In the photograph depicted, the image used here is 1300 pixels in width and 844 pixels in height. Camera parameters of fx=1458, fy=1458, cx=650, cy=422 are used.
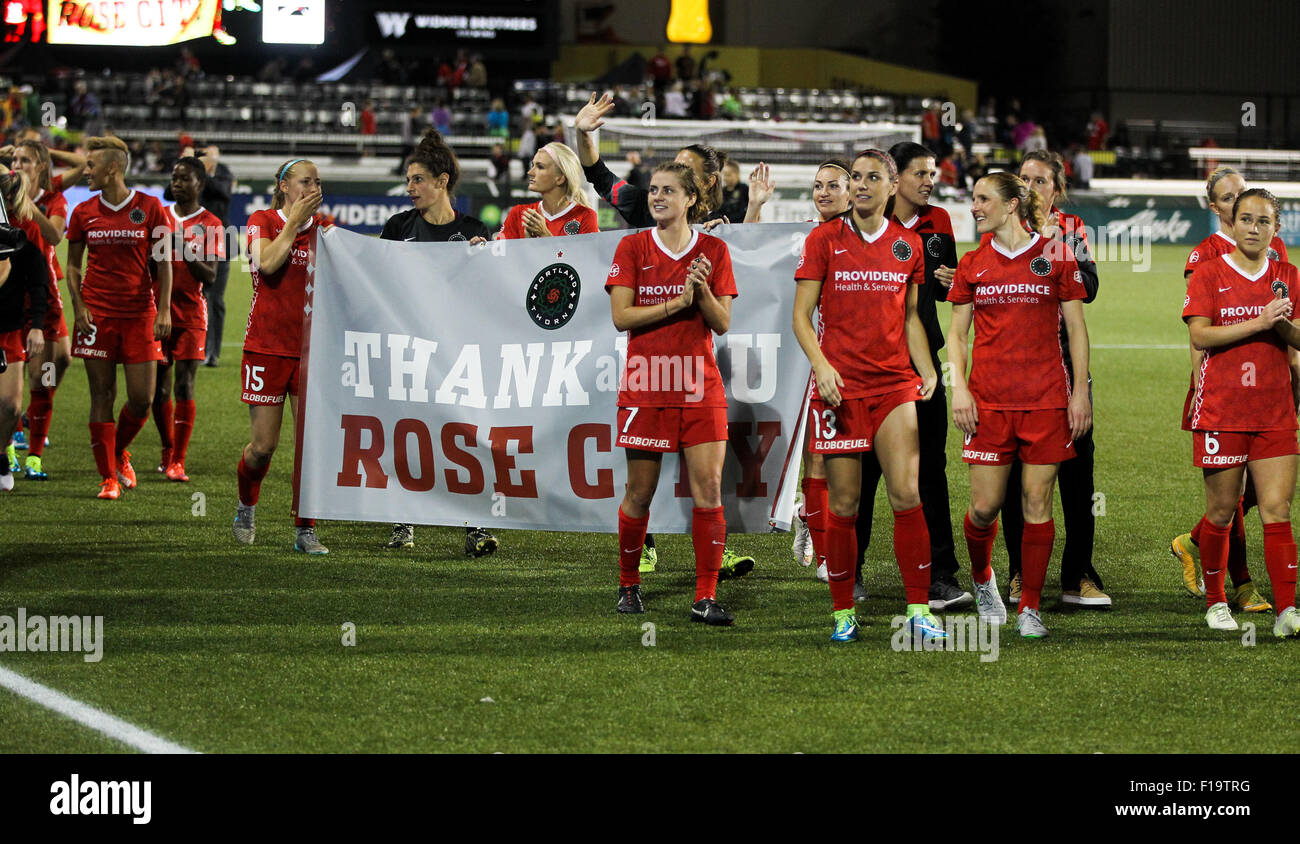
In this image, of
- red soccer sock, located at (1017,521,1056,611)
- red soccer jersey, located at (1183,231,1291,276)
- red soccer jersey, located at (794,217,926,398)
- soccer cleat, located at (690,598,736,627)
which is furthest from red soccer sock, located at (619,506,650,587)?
red soccer jersey, located at (1183,231,1291,276)

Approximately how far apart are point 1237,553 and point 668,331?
2.82 meters

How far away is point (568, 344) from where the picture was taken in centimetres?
728

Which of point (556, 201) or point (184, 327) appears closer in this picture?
point (556, 201)

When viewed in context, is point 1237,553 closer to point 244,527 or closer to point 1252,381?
point 1252,381

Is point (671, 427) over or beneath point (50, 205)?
beneath

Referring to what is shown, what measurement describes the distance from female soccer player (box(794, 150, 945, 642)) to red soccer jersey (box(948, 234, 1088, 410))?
0.32m

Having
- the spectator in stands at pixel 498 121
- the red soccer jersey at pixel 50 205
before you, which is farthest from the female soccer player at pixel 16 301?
the spectator in stands at pixel 498 121

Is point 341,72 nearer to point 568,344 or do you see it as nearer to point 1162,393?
point 1162,393

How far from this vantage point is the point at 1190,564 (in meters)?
A: 6.82

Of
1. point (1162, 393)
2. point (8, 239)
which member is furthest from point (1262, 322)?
point (1162, 393)

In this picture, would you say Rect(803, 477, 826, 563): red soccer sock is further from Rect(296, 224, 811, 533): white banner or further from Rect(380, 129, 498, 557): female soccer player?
Rect(380, 129, 498, 557): female soccer player

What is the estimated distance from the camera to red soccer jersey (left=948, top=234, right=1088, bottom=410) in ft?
19.2

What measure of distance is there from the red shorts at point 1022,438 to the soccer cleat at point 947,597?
34.4 inches

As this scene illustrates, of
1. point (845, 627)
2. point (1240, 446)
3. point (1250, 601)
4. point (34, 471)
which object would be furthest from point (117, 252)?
point (1250, 601)
